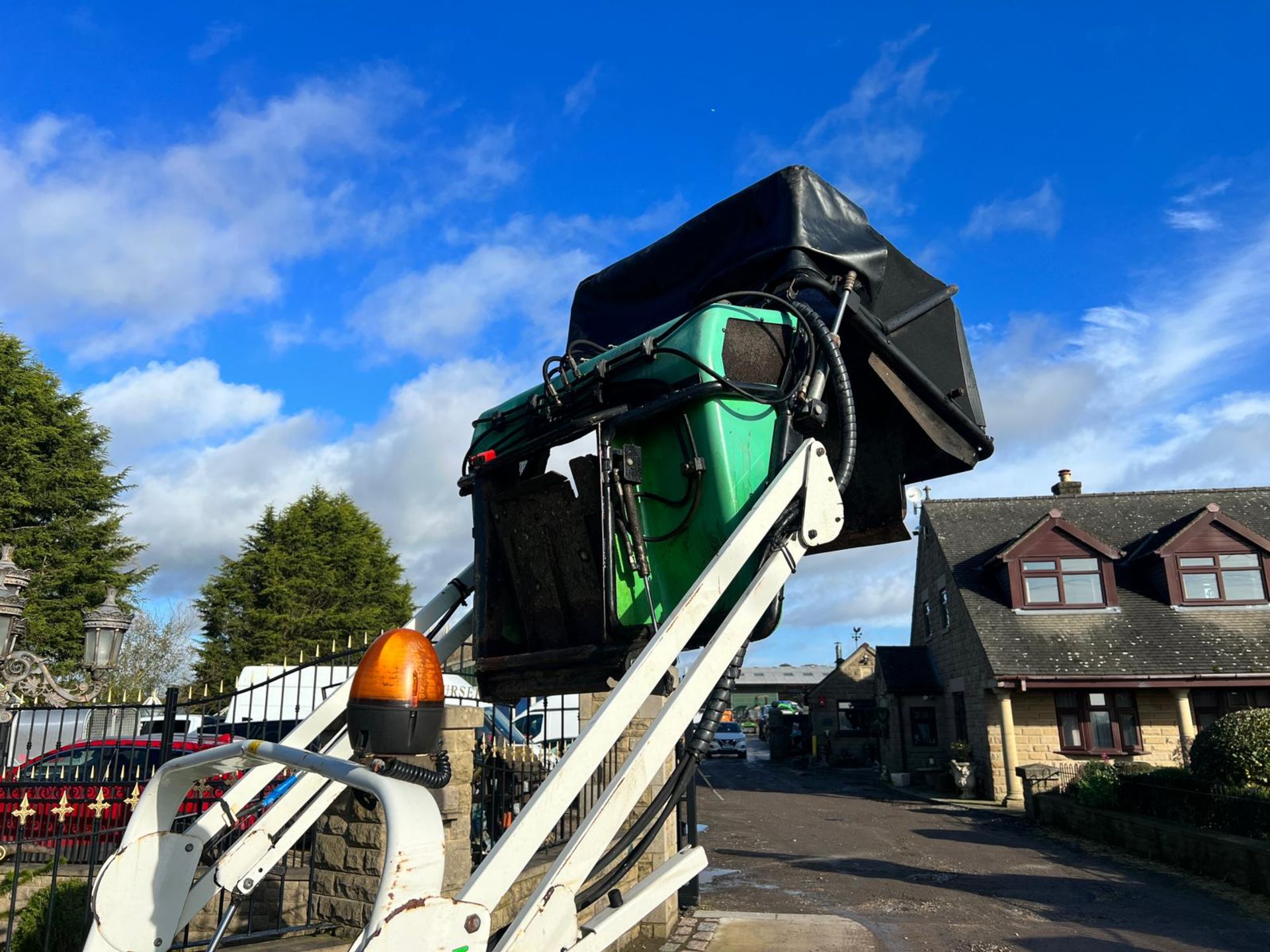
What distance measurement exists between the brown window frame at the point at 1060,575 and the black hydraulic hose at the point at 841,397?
19501 millimetres

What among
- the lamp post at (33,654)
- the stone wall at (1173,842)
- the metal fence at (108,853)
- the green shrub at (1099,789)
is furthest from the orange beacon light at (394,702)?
the green shrub at (1099,789)

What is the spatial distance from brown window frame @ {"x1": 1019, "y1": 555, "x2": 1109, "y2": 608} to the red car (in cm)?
1756

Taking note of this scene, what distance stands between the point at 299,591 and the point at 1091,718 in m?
28.4

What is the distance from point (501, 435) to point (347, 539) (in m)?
36.0

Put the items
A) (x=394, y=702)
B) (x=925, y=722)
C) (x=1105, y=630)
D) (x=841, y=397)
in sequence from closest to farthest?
(x=394, y=702) → (x=841, y=397) → (x=1105, y=630) → (x=925, y=722)

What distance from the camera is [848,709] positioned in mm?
35312

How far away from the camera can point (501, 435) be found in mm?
4141

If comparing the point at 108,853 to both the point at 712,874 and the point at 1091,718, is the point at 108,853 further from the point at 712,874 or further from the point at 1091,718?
the point at 1091,718

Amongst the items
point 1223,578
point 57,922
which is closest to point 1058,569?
point 1223,578

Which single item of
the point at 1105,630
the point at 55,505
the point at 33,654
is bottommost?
the point at 33,654

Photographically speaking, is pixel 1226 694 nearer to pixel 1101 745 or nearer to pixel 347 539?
pixel 1101 745

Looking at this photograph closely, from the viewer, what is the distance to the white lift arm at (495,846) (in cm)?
205

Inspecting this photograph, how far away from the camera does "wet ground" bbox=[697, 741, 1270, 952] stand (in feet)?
25.6

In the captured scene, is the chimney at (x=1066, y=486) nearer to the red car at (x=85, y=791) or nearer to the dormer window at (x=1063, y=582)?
the dormer window at (x=1063, y=582)
